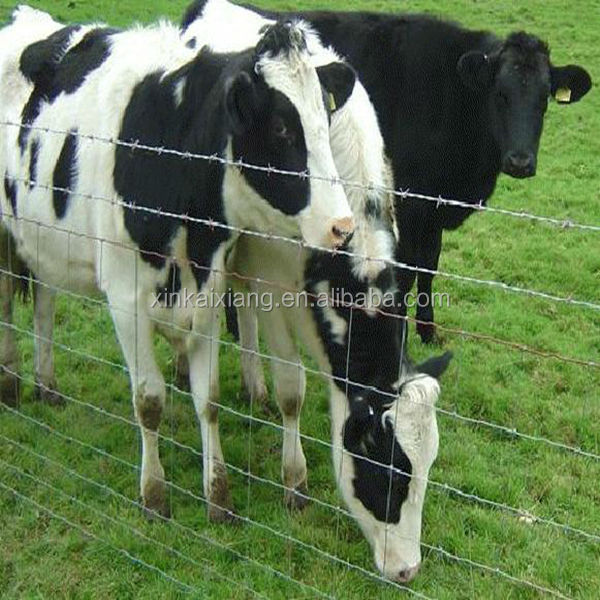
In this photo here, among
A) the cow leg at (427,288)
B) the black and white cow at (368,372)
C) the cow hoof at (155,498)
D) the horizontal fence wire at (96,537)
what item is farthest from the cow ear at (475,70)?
the horizontal fence wire at (96,537)

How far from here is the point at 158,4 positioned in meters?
17.8

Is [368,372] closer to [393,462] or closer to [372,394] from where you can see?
[372,394]

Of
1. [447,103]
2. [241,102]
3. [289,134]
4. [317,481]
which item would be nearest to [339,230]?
[289,134]

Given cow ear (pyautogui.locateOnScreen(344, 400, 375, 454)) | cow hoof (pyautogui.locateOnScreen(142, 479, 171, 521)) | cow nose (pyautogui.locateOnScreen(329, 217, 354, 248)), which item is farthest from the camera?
cow hoof (pyautogui.locateOnScreen(142, 479, 171, 521))

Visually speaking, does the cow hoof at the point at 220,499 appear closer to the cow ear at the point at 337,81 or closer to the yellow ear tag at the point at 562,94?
the cow ear at the point at 337,81

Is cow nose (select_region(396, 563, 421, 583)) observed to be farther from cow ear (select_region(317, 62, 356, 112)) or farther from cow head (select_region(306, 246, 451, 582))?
cow ear (select_region(317, 62, 356, 112))

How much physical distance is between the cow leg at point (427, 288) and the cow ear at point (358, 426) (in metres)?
2.75

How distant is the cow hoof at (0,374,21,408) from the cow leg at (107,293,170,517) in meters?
1.42

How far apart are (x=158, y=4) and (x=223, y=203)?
1488 centimetres

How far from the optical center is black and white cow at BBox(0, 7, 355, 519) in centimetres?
376

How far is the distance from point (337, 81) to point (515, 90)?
2758 mm

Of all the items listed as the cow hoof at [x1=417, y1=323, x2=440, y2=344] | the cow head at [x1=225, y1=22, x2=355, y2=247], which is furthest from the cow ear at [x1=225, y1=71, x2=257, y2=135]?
the cow hoof at [x1=417, y1=323, x2=440, y2=344]

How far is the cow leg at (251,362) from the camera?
18.3 ft

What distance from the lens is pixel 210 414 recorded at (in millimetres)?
4582
